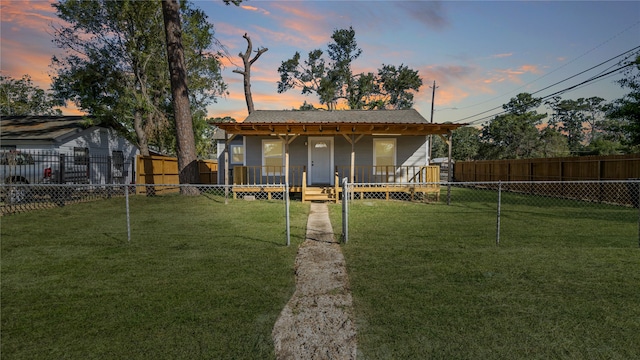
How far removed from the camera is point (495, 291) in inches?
161

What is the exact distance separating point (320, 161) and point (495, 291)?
38.8ft

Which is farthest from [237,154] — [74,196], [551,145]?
[551,145]

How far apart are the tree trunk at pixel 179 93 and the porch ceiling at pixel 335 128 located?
2.70m

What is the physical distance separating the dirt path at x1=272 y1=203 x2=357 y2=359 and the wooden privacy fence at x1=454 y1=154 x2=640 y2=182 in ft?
43.3

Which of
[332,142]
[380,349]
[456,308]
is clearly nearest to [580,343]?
[456,308]

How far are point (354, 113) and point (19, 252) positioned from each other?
589 inches

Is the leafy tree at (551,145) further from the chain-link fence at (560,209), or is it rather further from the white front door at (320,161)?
the white front door at (320,161)

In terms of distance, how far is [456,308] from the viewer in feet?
11.8

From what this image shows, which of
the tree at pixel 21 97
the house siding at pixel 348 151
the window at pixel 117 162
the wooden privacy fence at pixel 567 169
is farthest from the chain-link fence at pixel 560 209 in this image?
the tree at pixel 21 97

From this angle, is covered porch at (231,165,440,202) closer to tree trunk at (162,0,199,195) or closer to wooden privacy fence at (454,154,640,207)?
tree trunk at (162,0,199,195)

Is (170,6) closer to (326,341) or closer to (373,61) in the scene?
(326,341)

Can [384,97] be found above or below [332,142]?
above

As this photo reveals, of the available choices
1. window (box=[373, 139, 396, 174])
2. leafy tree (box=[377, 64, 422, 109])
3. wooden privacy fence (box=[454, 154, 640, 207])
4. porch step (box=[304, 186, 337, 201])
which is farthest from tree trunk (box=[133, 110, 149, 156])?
leafy tree (box=[377, 64, 422, 109])

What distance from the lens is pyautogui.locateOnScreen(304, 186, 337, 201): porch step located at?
13.5m
